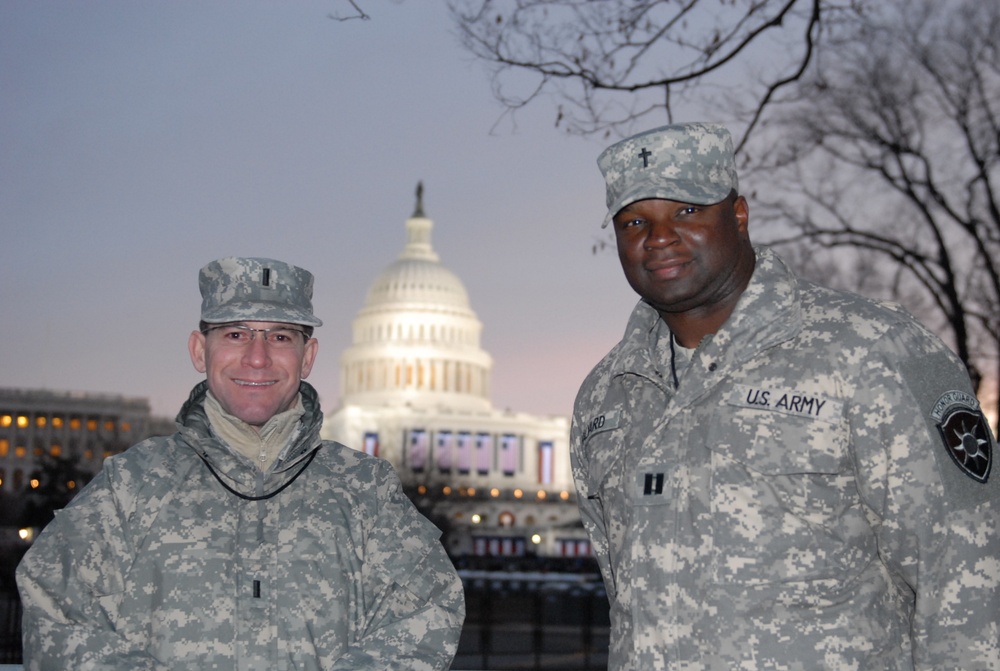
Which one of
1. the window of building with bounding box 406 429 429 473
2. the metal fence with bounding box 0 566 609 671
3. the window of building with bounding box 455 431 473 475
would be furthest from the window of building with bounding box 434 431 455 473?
the metal fence with bounding box 0 566 609 671

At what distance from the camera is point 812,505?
3580mm

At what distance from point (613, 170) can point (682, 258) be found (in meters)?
0.36

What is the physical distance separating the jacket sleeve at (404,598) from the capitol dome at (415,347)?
113498mm

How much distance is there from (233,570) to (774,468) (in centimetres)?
170

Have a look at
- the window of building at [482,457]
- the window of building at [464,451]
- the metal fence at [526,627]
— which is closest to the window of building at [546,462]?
the window of building at [482,457]

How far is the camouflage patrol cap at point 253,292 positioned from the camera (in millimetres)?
4293

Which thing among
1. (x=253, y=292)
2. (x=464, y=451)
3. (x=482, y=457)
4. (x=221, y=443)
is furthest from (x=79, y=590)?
(x=482, y=457)

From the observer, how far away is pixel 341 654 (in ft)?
13.4

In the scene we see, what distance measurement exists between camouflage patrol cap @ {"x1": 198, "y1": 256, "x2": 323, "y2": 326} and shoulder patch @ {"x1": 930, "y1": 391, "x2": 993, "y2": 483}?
6.53ft

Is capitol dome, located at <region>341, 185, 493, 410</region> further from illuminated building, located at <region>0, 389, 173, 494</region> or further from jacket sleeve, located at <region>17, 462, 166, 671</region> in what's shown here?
jacket sleeve, located at <region>17, 462, 166, 671</region>

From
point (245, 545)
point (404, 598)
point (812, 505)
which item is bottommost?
point (404, 598)

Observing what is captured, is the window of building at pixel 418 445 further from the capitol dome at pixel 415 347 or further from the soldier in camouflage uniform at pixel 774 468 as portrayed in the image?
the soldier in camouflage uniform at pixel 774 468

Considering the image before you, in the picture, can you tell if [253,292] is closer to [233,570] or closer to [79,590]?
[233,570]

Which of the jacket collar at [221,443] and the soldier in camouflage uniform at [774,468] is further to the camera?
the jacket collar at [221,443]
